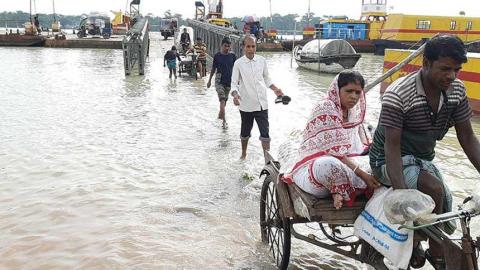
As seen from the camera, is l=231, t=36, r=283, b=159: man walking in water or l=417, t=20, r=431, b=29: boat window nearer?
l=231, t=36, r=283, b=159: man walking in water

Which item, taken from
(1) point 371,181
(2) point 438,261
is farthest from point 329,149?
(2) point 438,261

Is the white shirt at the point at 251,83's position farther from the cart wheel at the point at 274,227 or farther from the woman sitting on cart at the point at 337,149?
the woman sitting on cart at the point at 337,149

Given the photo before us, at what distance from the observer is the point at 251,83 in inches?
253

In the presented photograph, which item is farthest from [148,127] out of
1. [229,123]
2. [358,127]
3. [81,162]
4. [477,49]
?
[477,49]

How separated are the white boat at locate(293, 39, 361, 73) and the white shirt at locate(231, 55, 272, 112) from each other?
16590 mm

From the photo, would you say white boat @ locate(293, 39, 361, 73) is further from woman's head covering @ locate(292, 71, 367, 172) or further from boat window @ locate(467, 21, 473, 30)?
woman's head covering @ locate(292, 71, 367, 172)

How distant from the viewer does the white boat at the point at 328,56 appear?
22438mm

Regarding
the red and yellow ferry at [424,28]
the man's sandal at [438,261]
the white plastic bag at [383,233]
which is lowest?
the man's sandal at [438,261]

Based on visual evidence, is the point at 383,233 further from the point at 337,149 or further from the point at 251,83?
the point at 251,83

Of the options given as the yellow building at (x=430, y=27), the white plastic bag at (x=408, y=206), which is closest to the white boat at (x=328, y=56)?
the yellow building at (x=430, y=27)

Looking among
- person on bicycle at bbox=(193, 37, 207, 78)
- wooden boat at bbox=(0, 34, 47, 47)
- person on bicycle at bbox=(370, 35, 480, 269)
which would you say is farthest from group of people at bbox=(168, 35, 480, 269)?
wooden boat at bbox=(0, 34, 47, 47)

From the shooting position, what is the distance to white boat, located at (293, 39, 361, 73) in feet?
73.6

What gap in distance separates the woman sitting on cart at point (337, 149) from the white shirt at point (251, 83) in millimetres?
3040

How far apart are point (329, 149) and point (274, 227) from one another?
1.09 metres
